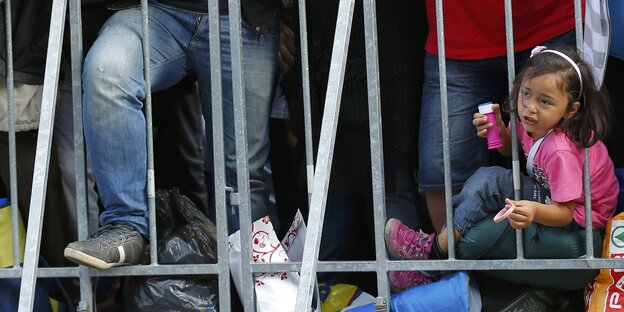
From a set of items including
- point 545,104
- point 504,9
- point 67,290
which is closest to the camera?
point 545,104

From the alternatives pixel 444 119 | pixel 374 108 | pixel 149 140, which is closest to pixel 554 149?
pixel 444 119

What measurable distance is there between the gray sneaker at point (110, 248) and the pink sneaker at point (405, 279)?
37.0 inches

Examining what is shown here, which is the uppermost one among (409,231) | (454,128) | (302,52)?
(302,52)

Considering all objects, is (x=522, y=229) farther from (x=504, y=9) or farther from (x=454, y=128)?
(x=504, y=9)

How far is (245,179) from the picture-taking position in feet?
13.6

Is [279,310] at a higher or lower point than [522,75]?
lower

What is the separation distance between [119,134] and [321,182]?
0.88 metres

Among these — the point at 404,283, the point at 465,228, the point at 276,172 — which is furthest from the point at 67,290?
the point at 465,228

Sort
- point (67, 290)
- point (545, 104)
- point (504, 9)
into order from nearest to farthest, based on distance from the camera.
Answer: point (545, 104) < point (504, 9) < point (67, 290)

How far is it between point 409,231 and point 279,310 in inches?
21.9

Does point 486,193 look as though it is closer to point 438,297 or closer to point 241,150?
point 438,297

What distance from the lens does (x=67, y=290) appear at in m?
4.82

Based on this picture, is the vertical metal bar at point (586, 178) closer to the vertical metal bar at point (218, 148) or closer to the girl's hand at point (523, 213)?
the girl's hand at point (523, 213)

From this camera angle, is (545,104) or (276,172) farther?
(276,172)
